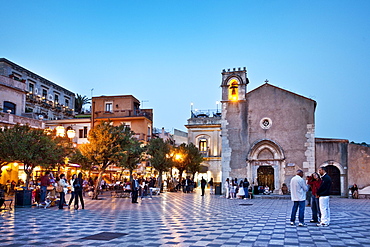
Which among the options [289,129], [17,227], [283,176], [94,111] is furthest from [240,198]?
[94,111]

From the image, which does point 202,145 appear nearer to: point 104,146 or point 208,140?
point 208,140

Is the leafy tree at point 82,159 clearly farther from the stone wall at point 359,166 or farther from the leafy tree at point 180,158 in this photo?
the stone wall at point 359,166

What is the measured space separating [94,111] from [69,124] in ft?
12.1

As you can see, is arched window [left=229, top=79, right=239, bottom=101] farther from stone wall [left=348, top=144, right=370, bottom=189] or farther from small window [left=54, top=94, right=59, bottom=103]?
small window [left=54, top=94, right=59, bottom=103]

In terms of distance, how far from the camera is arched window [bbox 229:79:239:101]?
101 feet

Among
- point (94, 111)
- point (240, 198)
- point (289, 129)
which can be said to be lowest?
point (240, 198)

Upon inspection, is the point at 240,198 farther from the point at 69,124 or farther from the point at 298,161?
the point at 69,124

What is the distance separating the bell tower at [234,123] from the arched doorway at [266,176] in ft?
4.29

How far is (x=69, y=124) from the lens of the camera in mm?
45344

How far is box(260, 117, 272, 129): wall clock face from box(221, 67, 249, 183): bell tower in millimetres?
1329

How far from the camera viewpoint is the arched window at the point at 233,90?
30672 mm

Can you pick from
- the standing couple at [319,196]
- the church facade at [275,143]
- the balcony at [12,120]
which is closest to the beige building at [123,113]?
the balcony at [12,120]

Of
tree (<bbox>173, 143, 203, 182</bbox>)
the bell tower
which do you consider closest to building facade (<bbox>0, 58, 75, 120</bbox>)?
tree (<bbox>173, 143, 203, 182</bbox>)

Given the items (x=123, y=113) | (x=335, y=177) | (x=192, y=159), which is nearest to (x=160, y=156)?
(x=192, y=159)
